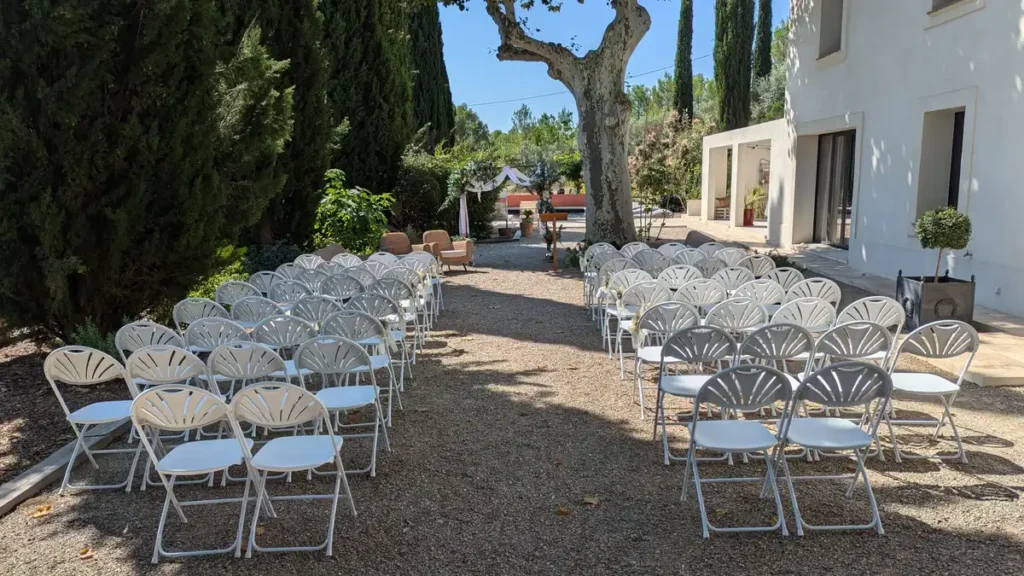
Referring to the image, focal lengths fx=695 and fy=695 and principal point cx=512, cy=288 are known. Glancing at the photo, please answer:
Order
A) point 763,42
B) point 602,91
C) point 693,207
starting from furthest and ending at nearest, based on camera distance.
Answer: point 763,42 < point 693,207 < point 602,91

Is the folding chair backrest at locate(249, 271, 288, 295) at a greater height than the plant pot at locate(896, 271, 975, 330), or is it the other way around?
the folding chair backrest at locate(249, 271, 288, 295)

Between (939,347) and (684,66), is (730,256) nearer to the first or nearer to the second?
(939,347)

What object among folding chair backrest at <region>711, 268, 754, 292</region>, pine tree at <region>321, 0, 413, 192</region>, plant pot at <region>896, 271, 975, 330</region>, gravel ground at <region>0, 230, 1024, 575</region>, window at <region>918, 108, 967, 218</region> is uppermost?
pine tree at <region>321, 0, 413, 192</region>

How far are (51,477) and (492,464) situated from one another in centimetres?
252

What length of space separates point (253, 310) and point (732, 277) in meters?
4.34

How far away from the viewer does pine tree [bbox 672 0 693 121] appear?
3186cm

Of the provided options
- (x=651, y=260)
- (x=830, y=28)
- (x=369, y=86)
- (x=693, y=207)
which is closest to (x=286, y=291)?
(x=651, y=260)

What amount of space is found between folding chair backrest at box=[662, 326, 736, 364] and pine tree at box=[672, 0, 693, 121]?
29.3 meters

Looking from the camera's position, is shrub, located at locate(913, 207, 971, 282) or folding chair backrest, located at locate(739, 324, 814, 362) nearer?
folding chair backrest, located at locate(739, 324, 814, 362)

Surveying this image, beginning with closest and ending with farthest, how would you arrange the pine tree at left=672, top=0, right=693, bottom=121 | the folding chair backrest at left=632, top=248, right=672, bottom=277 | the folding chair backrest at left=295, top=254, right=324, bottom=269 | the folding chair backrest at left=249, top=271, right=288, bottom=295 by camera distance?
the folding chair backrest at left=249, top=271, right=288, bottom=295, the folding chair backrest at left=632, top=248, right=672, bottom=277, the folding chair backrest at left=295, top=254, right=324, bottom=269, the pine tree at left=672, top=0, right=693, bottom=121

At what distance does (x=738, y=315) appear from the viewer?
506 centimetres

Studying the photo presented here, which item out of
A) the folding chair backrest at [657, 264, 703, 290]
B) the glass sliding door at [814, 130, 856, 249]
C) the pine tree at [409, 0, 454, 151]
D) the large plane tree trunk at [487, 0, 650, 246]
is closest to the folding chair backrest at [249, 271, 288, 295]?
the folding chair backrest at [657, 264, 703, 290]

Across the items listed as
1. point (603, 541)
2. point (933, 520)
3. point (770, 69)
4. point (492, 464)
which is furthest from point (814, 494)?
point (770, 69)

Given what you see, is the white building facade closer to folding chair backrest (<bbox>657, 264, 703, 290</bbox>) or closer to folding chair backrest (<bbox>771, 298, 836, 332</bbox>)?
folding chair backrest (<bbox>657, 264, 703, 290</bbox>)
